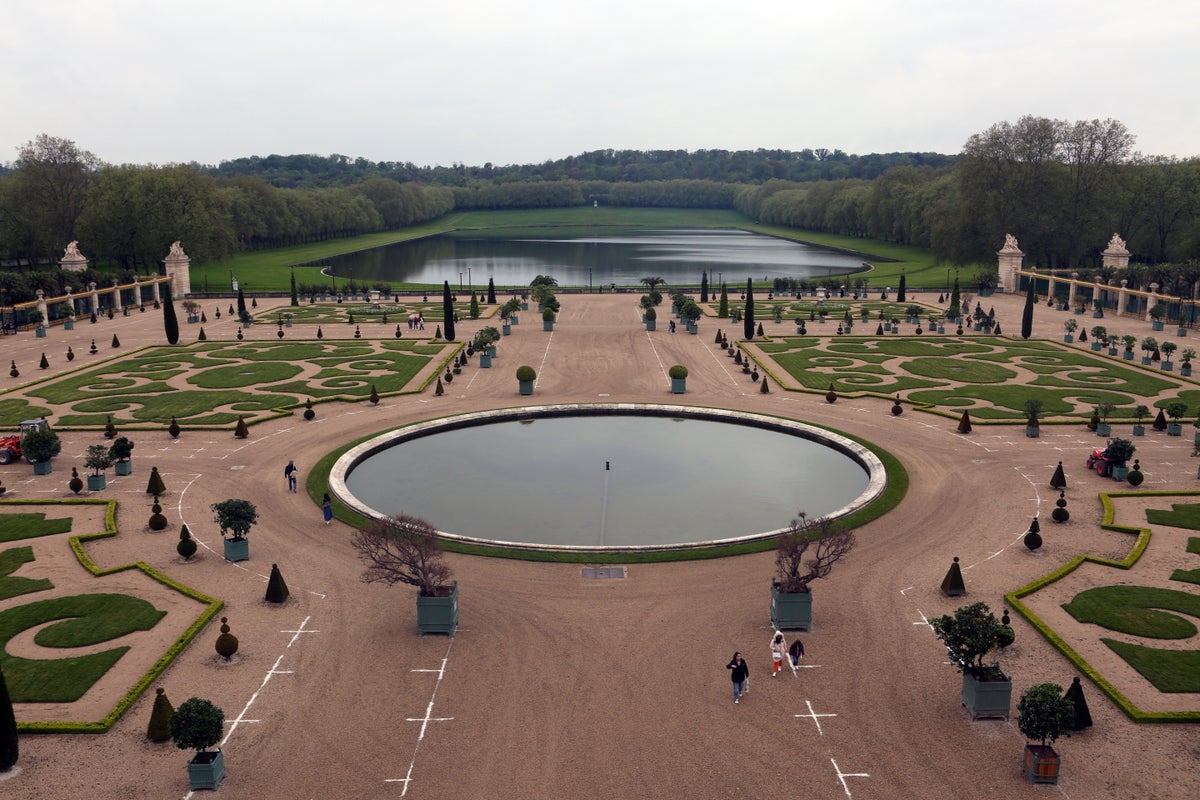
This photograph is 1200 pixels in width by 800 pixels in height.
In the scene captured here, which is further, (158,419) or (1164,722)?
(158,419)

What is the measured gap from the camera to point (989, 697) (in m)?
22.3

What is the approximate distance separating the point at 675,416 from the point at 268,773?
37127 mm

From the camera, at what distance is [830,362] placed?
70625mm

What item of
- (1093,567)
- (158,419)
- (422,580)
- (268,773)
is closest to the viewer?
(268,773)

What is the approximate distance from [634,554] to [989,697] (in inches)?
528

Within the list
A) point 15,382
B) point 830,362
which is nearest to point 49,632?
point 15,382

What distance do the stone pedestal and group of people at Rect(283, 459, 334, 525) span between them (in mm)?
84773

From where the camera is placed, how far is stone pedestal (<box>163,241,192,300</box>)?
117 metres

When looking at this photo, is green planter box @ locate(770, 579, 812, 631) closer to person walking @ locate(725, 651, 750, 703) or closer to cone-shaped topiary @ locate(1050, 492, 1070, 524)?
person walking @ locate(725, 651, 750, 703)

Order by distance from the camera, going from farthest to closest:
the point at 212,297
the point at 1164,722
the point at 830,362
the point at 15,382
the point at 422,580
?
the point at 212,297, the point at 830,362, the point at 15,382, the point at 422,580, the point at 1164,722

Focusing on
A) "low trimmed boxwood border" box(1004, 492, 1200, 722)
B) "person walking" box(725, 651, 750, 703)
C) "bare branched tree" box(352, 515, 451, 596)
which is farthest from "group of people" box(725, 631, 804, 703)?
"bare branched tree" box(352, 515, 451, 596)

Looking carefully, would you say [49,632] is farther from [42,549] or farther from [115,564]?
[42,549]

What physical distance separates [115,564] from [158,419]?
22.8 m

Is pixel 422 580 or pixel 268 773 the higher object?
pixel 422 580
